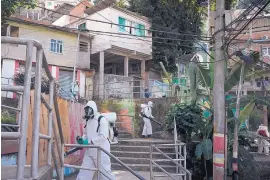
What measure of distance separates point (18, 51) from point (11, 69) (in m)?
1.31

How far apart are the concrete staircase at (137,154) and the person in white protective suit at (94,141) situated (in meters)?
4.51

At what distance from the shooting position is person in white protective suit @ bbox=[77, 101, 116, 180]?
5.75 m

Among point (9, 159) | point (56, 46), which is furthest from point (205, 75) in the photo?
point (56, 46)

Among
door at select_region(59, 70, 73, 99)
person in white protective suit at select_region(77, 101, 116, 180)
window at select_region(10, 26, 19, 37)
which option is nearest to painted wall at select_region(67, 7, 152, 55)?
door at select_region(59, 70, 73, 99)

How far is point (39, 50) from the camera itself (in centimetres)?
216

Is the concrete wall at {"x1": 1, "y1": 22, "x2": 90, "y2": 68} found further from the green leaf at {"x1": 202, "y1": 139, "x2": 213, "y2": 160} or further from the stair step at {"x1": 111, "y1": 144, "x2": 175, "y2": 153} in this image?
the green leaf at {"x1": 202, "y1": 139, "x2": 213, "y2": 160}

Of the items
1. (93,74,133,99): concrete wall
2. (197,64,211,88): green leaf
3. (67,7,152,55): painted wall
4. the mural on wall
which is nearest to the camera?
(197,64,211,88): green leaf

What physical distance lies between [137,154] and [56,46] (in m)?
13.0

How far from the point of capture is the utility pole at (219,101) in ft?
25.5

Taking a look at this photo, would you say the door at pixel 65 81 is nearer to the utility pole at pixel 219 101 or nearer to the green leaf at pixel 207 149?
the green leaf at pixel 207 149

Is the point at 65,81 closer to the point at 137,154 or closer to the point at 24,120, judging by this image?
the point at 137,154

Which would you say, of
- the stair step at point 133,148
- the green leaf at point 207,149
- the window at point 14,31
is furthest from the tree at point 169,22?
the green leaf at point 207,149

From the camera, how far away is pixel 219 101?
8.13 metres

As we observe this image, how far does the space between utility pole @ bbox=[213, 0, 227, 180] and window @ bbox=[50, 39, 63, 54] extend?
15408mm
